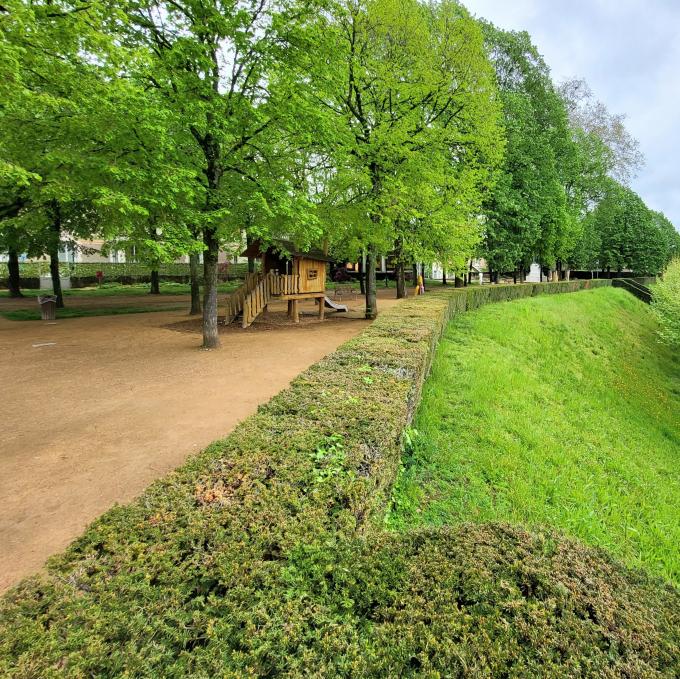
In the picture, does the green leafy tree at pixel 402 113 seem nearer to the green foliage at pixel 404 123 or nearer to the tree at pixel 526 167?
the green foliage at pixel 404 123

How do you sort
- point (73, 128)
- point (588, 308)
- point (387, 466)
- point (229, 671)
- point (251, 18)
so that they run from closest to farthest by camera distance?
point (229, 671), point (387, 466), point (73, 128), point (251, 18), point (588, 308)

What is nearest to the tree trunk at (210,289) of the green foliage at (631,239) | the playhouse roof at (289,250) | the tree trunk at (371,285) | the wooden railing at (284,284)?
the wooden railing at (284,284)

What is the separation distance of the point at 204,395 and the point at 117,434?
1.61 metres

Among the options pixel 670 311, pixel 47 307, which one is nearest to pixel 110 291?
pixel 47 307

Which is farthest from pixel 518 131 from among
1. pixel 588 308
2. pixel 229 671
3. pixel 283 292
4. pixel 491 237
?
pixel 229 671

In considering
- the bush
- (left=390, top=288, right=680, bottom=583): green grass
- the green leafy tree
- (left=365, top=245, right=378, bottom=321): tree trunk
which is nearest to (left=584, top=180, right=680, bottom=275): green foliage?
the bush

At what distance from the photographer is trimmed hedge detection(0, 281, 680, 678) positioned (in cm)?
149

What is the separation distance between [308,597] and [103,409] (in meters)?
5.23

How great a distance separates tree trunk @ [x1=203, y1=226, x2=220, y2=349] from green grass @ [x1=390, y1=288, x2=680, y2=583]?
17.9 ft

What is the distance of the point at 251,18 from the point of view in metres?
8.41

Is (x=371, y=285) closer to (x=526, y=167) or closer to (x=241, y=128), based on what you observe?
(x=241, y=128)

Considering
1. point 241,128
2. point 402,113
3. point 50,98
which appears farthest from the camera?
point 402,113

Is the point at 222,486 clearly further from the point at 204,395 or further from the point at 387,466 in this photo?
the point at 204,395

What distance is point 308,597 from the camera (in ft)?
5.93
